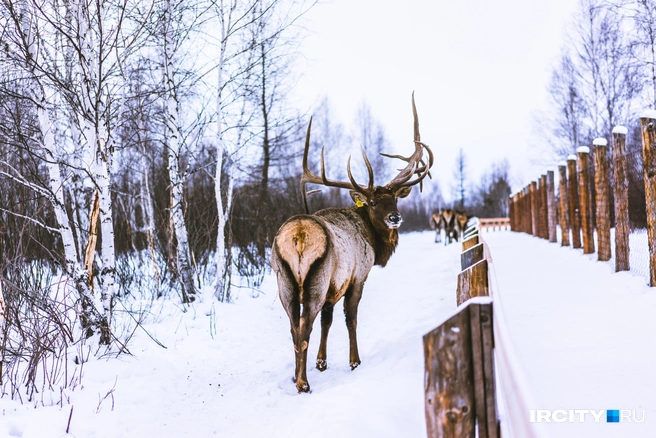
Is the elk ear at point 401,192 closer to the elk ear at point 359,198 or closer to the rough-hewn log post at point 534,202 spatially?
the elk ear at point 359,198

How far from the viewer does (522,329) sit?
15.7 feet

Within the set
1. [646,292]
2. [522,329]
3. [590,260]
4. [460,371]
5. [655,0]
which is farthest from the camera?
[655,0]

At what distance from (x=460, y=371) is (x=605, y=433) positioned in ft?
4.83

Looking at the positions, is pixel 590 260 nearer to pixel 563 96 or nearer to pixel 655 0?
pixel 655 0

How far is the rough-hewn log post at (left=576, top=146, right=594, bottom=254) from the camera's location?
361 inches

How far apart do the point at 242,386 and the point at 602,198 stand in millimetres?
6774

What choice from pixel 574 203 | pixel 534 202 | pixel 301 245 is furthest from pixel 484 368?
pixel 534 202

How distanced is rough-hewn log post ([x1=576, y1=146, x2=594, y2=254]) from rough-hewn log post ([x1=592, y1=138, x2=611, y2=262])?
3.78 ft

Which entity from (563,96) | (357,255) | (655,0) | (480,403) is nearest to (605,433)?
(480,403)

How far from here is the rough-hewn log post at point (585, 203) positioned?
917cm

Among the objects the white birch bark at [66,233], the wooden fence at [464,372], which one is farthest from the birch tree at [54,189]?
the wooden fence at [464,372]

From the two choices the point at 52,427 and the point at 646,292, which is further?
the point at 646,292

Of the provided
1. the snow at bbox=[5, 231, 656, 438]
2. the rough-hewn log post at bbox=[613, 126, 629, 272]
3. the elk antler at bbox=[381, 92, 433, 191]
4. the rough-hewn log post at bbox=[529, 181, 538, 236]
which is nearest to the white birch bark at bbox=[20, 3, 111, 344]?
the snow at bbox=[5, 231, 656, 438]

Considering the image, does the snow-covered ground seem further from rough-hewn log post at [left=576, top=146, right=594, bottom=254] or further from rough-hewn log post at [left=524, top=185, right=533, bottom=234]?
rough-hewn log post at [left=524, top=185, right=533, bottom=234]
